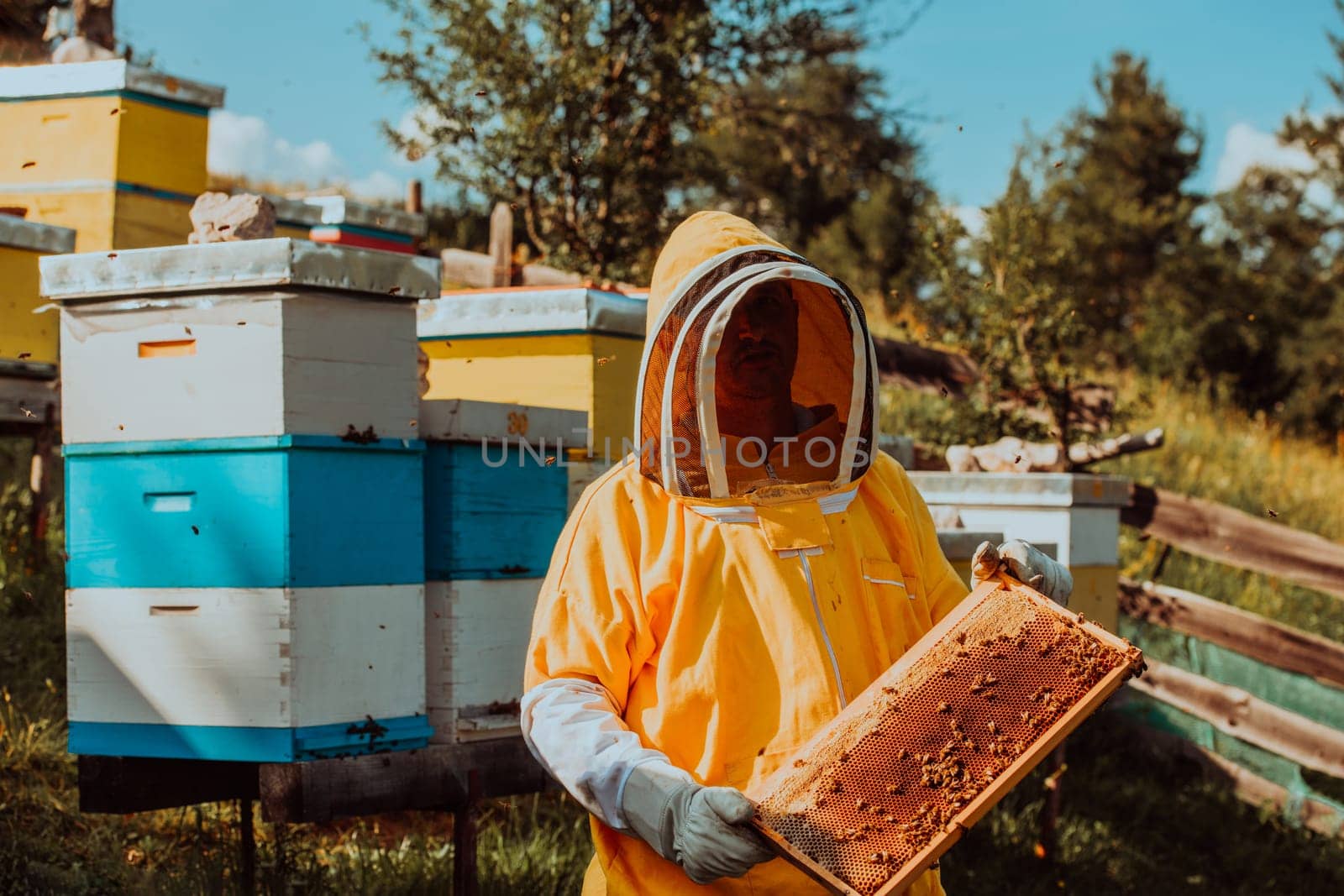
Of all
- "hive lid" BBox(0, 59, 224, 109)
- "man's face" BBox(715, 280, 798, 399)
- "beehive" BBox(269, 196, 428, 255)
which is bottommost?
"man's face" BBox(715, 280, 798, 399)

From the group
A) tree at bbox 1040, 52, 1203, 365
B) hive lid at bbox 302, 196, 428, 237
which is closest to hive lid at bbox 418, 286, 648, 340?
hive lid at bbox 302, 196, 428, 237

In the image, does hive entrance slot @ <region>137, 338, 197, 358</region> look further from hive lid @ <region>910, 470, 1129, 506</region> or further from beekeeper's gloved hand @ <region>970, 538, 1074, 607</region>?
hive lid @ <region>910, 470, 1129, 506</region>

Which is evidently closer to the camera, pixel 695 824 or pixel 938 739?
pixel 695 824

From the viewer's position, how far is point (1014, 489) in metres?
5.54

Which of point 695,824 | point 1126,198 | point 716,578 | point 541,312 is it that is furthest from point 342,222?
point 1126,198

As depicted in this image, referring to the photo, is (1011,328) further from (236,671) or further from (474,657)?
(236,671)

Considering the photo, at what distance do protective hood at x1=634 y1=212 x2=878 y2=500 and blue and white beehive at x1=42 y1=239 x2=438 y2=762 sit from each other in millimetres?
1004

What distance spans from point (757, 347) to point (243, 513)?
1367mm

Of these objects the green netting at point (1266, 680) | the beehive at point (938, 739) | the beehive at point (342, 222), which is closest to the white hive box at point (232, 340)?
the beehive at point (938, 739)

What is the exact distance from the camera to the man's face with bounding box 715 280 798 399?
2.39 metres

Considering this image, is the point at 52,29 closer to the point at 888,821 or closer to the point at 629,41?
the point at 629,41

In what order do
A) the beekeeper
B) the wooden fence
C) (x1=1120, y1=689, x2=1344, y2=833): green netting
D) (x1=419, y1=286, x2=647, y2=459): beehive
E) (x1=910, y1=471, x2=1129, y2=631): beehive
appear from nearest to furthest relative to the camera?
the beekeeper → (x1=419, y1=286, x2=647, y2=459): beehive → (x1=910, y1=471, x2=1129, y2=631): beehive → the wooden fence → (x1=1120, y1=689, x2=1344, y2=833): green netting

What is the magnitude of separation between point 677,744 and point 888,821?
0.40m

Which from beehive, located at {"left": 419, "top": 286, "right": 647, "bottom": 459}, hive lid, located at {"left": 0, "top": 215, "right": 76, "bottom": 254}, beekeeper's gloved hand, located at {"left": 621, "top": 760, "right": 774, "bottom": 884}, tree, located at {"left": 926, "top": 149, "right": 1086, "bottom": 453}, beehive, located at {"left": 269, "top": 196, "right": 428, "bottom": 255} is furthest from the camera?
tree, located at {"left": 926, "top": 149, "right": 1086, "bottom": 453}
